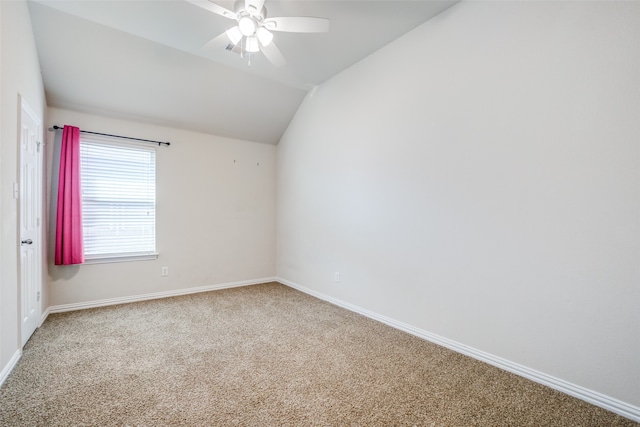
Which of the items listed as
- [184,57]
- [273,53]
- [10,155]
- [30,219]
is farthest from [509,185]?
[30,219]

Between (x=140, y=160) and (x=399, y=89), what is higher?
(x=399, y=89)

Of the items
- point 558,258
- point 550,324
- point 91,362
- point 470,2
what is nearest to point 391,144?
point 470,2

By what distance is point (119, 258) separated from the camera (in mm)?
3787

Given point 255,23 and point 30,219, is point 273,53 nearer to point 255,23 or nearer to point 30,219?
point 255,23

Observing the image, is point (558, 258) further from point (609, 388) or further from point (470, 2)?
point (470, 2)

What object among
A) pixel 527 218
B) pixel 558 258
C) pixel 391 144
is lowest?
pixel 558 258

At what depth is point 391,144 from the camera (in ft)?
10.1

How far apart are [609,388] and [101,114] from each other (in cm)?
540

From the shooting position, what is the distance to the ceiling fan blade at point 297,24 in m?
2.08

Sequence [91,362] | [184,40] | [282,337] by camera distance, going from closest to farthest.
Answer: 1. [91,362]
2. [282,337]
3. [184,40]

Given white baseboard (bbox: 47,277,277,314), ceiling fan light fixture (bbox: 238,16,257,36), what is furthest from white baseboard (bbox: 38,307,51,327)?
ceiling fan light fixture (bbox: 238,16,257,36)

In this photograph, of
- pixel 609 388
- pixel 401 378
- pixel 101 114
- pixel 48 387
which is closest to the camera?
pixel 609 388

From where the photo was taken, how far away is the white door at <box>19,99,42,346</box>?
94.4 inches

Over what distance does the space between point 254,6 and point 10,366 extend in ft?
10.2
